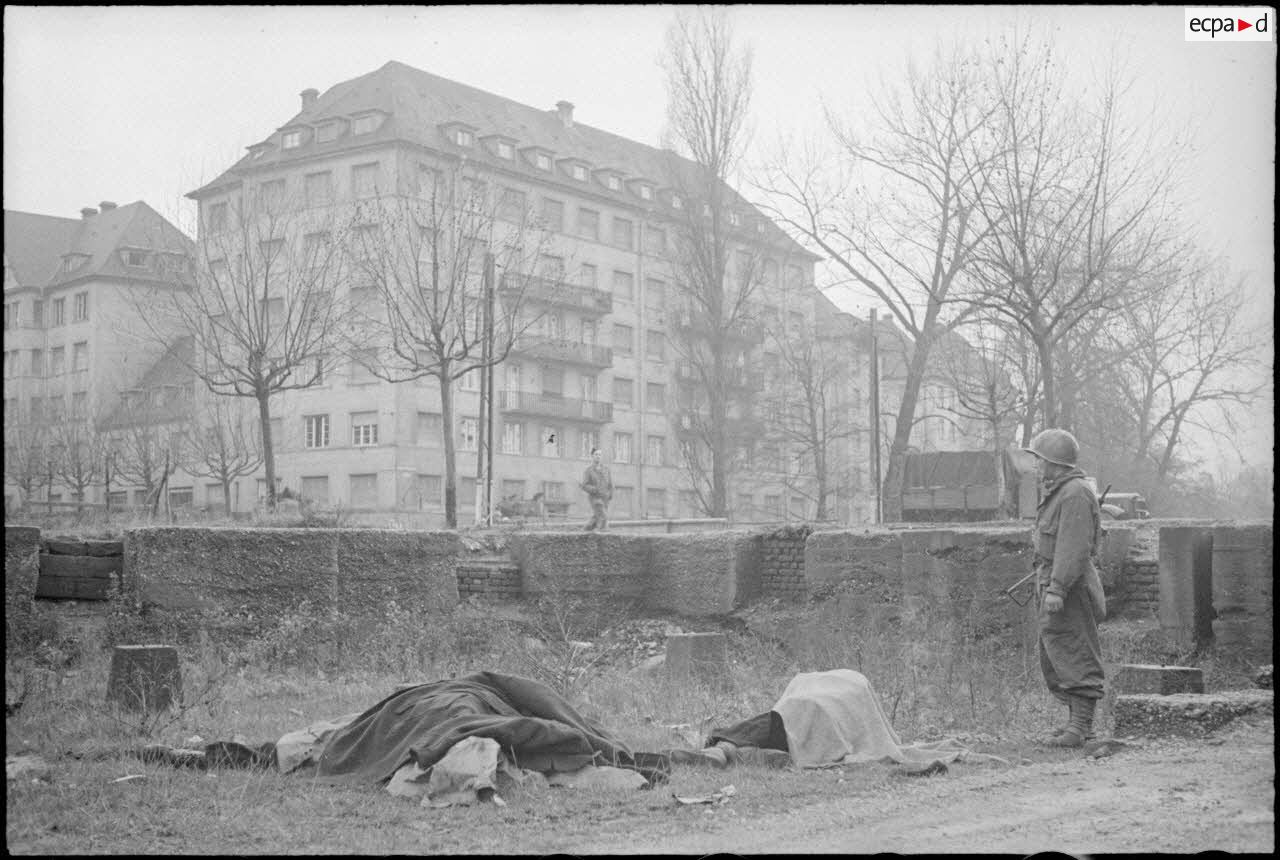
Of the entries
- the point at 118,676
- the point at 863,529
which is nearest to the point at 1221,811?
the point at 118,676

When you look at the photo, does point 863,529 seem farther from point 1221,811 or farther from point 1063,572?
point 1221,811

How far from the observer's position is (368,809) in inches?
237

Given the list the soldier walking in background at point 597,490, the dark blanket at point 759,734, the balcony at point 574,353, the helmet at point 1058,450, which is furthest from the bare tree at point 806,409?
the dark blanket at point 759,734

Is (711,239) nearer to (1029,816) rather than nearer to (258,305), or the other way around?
(258,305)

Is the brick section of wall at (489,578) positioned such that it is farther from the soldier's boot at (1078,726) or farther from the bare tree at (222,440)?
the bare tree at (222,440)

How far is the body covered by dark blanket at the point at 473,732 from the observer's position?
264 inches

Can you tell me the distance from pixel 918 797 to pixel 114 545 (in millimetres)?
9007

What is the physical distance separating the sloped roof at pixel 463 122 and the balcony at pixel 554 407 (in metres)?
9.08

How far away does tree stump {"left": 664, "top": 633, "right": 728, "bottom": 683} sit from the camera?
36.6 feet

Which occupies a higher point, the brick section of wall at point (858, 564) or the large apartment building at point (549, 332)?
the large apartment building at point (549, 332)

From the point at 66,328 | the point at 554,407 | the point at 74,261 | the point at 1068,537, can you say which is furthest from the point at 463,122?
the point at 1068,537

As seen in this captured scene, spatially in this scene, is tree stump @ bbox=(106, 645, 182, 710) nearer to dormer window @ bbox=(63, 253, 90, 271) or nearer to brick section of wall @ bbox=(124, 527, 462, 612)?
brick section of wall @ bbox=(124, 527, 462, 612)

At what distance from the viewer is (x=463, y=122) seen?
53906 mm

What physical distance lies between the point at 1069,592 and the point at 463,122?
48.1m
